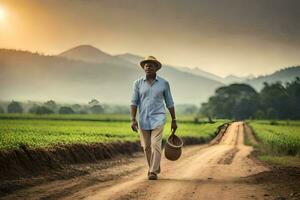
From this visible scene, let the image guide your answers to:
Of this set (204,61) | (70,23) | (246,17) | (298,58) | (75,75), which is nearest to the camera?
(298,58)

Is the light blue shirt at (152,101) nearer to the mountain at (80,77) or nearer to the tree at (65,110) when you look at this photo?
the tree at (65,110)

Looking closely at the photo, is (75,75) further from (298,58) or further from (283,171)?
(283,171)

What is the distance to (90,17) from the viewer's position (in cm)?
3569

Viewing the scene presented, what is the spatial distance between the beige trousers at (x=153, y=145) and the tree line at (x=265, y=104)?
14230 millimetres

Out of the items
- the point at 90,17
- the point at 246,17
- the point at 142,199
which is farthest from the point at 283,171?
Result: the point at 90,17

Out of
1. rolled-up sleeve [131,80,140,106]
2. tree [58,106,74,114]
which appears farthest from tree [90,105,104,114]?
rolled-up sleeve [131,80,140,106]

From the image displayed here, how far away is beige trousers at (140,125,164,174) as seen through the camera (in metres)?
12.1

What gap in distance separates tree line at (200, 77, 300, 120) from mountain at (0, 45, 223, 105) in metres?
90.4

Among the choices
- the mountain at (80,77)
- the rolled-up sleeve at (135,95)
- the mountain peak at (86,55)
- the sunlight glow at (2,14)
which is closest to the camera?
the rolled-up sleeve at (135,95)

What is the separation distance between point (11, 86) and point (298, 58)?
124 meters

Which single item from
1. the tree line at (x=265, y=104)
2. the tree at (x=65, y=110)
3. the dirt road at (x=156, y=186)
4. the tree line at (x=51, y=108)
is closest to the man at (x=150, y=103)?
the dirt road at (x=156, y=186)

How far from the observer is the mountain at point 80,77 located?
5571 inches

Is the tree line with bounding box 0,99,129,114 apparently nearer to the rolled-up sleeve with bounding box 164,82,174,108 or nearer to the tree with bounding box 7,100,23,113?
the tree with bounding box 7,100,23,113

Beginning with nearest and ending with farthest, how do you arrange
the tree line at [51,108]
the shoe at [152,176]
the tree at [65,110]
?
the shoe at [152,176] → the tree line at [51,108] → the tree at [65,110]
